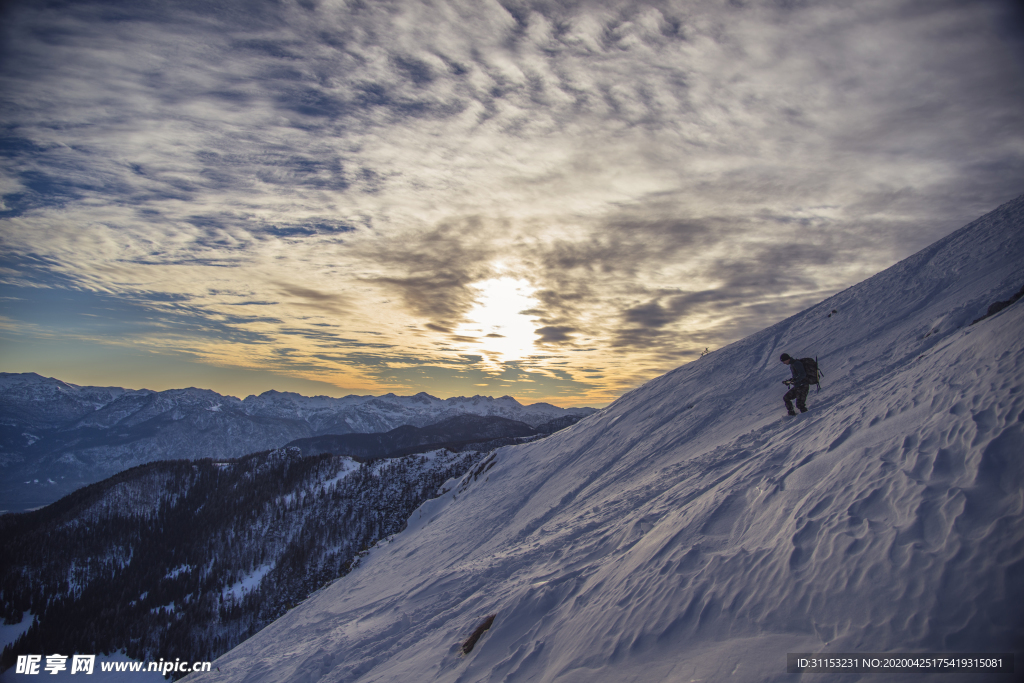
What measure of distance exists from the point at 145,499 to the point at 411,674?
224 meters

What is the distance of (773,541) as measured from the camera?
7859 millimetres

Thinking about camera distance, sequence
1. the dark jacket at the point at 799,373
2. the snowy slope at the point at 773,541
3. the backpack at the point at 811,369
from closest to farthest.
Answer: the snowy slope at the point at 773,541 → the dark jacket at the point at 799,373 → the backpack at the point at 811,369

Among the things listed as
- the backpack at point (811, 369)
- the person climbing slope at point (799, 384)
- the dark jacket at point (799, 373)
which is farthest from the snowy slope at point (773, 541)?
the dark jacket at point (799, 373)

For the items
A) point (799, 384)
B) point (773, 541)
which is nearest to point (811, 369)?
point (799, 384)

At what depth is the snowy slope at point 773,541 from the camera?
19.3 feet

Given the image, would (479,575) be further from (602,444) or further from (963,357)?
(963,357)

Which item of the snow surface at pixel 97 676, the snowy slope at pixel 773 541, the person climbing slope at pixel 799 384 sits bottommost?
the snow surface at pixel 97 676

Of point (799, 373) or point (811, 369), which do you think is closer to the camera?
point (799, 373)

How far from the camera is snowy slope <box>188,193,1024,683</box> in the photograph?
589 centimetres

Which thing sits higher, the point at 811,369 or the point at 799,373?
the point at 811,369

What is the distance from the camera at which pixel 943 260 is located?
22.7 metres

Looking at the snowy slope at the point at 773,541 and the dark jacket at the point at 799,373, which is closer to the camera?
the snowy slope at the point at 773,541

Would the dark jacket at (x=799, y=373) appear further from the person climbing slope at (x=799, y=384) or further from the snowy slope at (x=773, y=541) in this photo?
the snowy slope at (x=773, y=541)

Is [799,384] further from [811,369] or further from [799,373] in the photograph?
[811,369]
